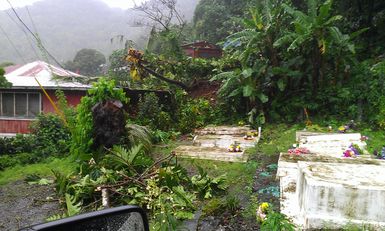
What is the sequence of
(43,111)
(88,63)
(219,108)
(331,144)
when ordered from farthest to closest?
(88,63), (43,111), (219,108), (331,144)

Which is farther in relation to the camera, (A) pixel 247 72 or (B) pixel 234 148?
(A) pixel 247 72

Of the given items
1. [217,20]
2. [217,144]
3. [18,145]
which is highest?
[217,20]

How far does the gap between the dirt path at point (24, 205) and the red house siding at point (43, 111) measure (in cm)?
733

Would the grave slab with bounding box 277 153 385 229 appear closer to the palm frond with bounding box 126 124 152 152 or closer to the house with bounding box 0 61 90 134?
the palm frond with bounding box 126 124 152 152

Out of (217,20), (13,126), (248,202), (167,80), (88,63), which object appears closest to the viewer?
(248,202)

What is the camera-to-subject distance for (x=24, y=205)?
6027 millimetres

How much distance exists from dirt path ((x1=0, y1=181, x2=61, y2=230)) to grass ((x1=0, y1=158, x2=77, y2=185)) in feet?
2.29

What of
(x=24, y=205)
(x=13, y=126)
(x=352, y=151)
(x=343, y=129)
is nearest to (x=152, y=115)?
(x=24, y=205)

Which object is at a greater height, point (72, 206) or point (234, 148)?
point (234, 148)

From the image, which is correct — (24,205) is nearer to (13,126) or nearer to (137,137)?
(137,137)

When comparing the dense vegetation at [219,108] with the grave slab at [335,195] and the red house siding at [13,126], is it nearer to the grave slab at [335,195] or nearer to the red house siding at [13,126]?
the grave slab at [335,195]

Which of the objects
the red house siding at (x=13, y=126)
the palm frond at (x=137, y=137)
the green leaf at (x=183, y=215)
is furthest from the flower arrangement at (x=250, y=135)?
the red house siding at (x=13, y=126)

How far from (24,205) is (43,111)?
29.9 ft

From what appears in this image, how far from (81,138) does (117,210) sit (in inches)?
257
